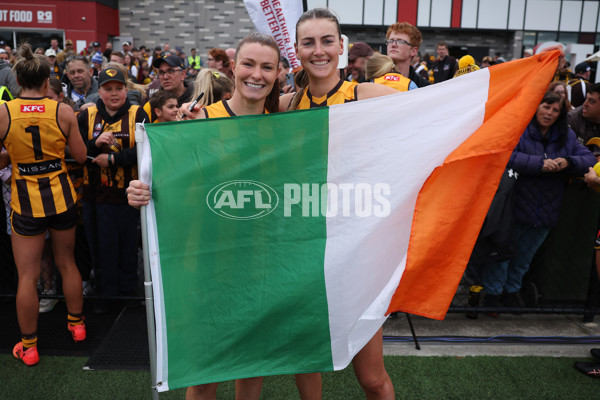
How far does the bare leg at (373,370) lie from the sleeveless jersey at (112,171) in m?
2.75

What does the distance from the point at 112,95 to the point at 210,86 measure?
0.95 meters

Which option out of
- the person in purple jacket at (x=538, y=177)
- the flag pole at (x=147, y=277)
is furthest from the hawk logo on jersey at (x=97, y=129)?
the person in purple jacket at (x=538, y=177)

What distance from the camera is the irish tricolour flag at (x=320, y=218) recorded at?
219 centimetres

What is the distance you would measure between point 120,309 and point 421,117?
11.7 feet

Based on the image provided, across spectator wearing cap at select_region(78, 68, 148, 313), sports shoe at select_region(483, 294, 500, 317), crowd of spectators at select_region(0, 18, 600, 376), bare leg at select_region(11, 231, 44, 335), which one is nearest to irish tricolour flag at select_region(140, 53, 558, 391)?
crowd of spectators at select_region(0, 18, 600, 376)

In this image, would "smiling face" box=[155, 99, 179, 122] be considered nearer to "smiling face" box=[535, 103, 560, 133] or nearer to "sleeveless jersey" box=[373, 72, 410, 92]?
"sleeveless jersey" box=[373, 72, 410, 92]

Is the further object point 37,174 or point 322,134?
point 37,174

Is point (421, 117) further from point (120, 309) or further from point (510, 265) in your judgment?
point (120, 309)

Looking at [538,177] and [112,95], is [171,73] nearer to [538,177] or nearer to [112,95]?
[112,95]

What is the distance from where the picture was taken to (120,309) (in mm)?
4551

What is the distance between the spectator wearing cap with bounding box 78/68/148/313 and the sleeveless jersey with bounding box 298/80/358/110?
87.5 inches

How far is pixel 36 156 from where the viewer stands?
3539 mm

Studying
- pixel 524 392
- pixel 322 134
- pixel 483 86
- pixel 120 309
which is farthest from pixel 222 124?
pixel 120 309

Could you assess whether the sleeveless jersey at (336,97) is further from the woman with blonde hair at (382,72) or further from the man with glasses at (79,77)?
the man with glasses at (79,77)
